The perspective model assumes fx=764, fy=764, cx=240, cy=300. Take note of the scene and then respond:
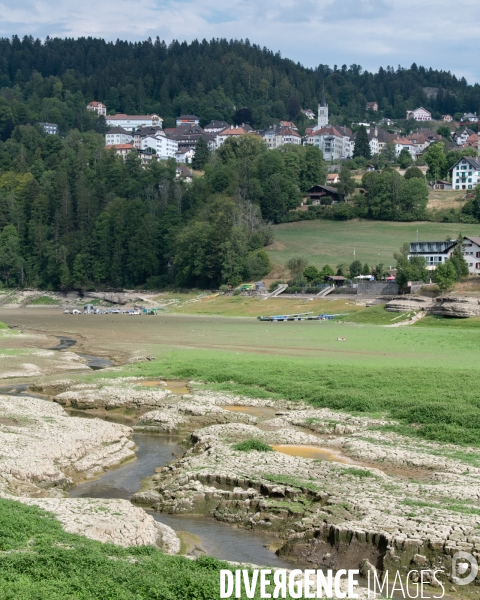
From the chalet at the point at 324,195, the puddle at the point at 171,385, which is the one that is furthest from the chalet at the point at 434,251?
the puddle at the point at 171,385

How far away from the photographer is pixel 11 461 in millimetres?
23578

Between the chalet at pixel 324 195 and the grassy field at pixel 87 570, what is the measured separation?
460ft

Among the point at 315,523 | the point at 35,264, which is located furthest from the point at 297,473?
the point at 35,264

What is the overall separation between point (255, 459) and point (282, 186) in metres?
127

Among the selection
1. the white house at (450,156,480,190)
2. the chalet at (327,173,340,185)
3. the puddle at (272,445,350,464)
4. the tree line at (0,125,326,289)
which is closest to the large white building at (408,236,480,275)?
the tree line at (0,125,326,289)

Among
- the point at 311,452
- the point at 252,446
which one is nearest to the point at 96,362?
the point at 311,452

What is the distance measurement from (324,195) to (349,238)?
1088 inches

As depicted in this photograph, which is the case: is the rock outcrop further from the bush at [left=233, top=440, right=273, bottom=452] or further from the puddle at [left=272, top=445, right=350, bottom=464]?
the puddle at [left=272, top=445, right=350, bottom=464]

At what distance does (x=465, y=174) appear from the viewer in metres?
159

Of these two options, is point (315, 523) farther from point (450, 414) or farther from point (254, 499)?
point (450, 414)

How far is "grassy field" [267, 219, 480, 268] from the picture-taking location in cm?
11657

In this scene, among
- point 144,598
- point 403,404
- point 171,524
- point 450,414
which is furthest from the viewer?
point 403,404

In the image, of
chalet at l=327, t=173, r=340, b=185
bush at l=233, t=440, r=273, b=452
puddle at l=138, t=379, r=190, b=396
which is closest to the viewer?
bush at l=233, t=440, r=273, b=452

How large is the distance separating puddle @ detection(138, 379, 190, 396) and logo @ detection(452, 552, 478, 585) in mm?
22327
